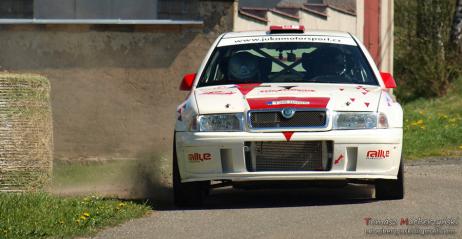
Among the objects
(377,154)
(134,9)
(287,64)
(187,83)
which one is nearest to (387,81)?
(287,64)

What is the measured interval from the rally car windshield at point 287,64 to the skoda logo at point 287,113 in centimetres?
100

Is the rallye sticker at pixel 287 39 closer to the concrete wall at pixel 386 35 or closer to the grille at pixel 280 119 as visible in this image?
the grille at pixel 280 119

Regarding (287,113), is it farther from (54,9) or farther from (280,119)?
(54,9)

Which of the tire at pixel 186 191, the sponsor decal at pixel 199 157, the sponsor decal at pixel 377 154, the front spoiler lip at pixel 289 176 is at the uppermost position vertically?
the sponsor decal at pixel 377 154

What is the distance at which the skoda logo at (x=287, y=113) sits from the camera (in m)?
9.98

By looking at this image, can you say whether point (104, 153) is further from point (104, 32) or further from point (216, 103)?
point (216, 103)

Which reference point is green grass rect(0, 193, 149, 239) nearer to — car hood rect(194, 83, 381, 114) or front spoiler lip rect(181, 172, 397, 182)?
front spoiler lip rect(181, 172, 397, 182)

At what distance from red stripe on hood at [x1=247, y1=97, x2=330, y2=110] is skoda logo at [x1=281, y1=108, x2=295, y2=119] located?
0.14 ft

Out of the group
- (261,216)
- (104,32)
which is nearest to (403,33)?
(104,32)

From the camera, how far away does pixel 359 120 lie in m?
10.0

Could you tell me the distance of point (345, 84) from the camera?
1091 cm

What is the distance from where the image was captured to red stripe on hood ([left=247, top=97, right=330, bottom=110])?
32.9ft

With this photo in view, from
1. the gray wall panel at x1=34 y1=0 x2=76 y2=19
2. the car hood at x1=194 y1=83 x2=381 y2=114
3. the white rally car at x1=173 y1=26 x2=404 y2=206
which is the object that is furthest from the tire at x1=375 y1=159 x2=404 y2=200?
the gray wall panel at x1=34 y1=0 x2=76 y2=19

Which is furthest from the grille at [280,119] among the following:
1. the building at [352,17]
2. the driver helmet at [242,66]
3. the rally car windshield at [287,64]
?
the building at [352,17]
